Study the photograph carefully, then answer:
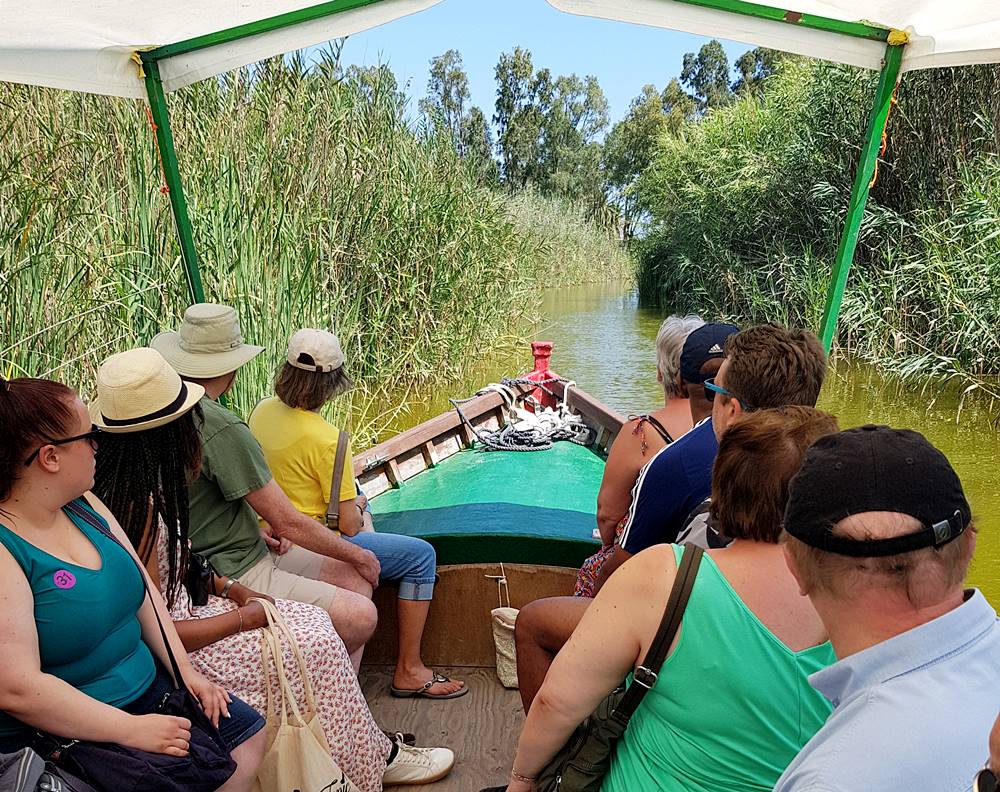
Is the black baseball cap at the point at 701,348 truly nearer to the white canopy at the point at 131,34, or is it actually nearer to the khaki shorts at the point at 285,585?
the khaki shorts at the point at 285,585

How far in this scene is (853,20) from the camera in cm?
258

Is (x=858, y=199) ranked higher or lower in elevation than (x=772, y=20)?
lower

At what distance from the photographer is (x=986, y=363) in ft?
29.1

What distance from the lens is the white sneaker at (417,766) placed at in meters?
2.29

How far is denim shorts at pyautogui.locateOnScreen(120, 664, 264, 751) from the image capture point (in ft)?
5.57

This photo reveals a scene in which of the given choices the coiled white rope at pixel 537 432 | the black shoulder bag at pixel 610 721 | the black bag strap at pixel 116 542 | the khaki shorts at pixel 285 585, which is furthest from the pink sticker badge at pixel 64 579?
the coiled white rope at pixel 537 432

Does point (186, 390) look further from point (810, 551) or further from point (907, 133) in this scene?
point (907, 133)

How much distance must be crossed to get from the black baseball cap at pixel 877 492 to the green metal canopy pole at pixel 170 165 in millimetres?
2664

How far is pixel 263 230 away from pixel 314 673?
11.7ft

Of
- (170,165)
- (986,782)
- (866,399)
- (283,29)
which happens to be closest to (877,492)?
(986,782)

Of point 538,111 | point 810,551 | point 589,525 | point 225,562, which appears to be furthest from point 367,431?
point 538,111

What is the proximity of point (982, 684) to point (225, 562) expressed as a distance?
179cm

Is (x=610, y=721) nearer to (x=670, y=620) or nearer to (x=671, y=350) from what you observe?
(x=670, y=620)

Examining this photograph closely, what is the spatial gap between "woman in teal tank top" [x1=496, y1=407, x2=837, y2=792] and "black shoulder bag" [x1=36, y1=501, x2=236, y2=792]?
672mm
